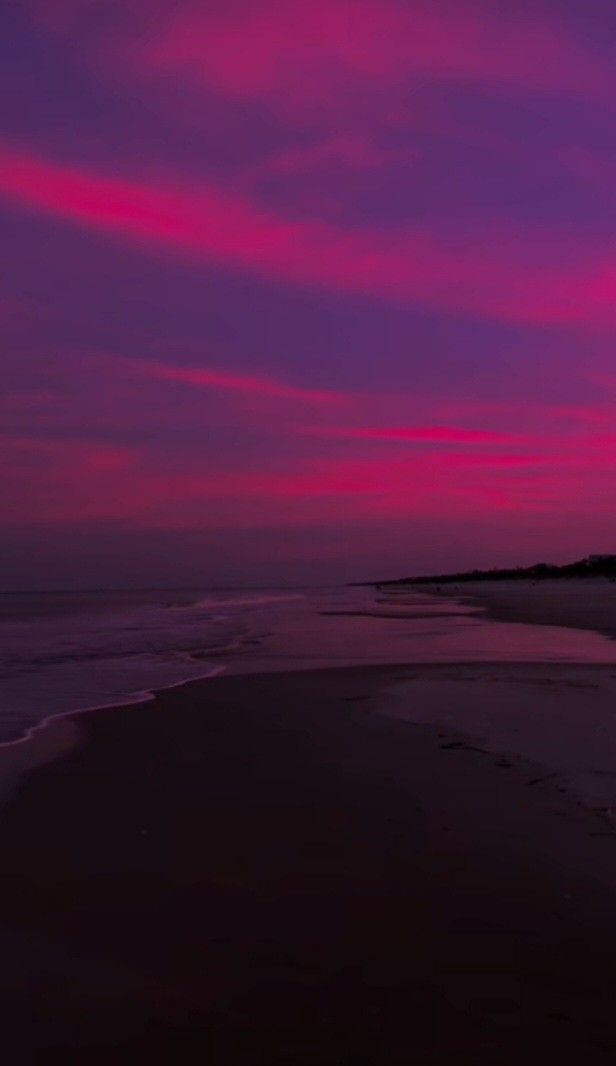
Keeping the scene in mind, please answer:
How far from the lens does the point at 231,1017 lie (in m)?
3.76

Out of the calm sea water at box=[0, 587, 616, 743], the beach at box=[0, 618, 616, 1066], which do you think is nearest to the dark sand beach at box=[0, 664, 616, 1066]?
the beach at box=[0, 618, 616, 1066]

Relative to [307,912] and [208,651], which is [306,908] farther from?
[208,651]

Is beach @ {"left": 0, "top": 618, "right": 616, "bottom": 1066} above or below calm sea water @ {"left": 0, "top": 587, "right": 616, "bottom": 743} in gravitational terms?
below

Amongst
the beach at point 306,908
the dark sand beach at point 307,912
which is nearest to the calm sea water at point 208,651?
the beach at point 306,908

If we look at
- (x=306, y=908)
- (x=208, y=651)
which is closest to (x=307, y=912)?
(x=306, y=908)

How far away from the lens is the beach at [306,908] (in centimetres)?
366

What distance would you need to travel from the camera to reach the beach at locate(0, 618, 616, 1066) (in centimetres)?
366

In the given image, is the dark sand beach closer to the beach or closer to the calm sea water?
the beach

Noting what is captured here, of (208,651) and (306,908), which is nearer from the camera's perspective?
(306,908)

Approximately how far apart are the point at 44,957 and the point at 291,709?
24.4 feet

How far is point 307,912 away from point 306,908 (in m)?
0.06

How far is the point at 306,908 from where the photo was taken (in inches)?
191

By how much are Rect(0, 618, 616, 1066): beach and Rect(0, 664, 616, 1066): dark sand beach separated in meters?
0.01

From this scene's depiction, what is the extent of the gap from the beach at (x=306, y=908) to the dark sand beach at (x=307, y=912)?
0.04 ft
